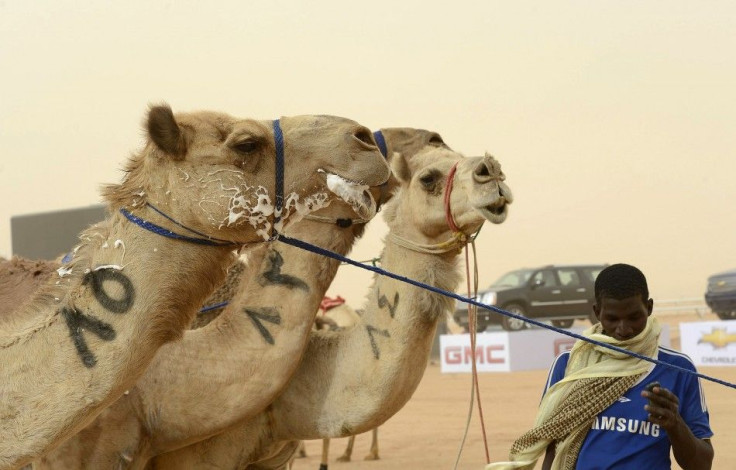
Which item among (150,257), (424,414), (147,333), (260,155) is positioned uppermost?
(260,155)

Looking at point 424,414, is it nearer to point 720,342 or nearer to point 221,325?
point 720,342

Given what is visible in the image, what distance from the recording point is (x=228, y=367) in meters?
4.50

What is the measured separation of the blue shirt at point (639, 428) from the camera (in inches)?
125

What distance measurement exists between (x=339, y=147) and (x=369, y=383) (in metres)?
1.81

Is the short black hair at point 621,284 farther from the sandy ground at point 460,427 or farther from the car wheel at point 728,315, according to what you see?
the car wheel at point 728,315

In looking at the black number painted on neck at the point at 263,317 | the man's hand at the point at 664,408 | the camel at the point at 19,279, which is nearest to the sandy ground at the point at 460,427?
the black number painted on neck at the point at 263,317

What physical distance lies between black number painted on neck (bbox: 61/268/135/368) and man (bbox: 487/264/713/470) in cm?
135

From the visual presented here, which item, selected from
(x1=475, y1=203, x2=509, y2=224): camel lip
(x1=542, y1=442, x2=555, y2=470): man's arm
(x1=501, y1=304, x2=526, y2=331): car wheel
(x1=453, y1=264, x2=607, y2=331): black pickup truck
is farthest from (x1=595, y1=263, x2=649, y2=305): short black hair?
(x1=453, y1=264, x2=607, y2=331): black pickup truck

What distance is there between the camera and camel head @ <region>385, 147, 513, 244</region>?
16.0 feet

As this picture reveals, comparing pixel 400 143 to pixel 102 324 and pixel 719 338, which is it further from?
pixel 719 338

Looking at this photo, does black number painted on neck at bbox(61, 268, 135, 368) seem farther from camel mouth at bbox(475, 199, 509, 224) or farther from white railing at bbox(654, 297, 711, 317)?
white railing at bbox(654, 297, 711, 317)

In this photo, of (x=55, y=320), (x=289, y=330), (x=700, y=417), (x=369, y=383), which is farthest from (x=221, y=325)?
(x=700, y=417)

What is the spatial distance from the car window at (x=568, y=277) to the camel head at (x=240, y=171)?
2279 centimetres

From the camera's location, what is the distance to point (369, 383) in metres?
4.75
